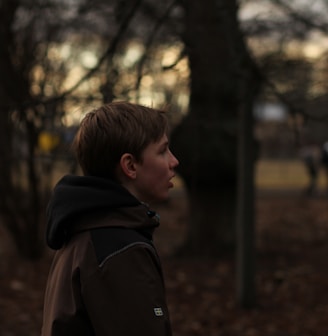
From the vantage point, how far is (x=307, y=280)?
28.8 feet

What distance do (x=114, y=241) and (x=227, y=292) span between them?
653cm

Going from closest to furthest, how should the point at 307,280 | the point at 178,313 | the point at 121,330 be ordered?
the point at 121,330 < the point at 178,313 < the point at 307,280

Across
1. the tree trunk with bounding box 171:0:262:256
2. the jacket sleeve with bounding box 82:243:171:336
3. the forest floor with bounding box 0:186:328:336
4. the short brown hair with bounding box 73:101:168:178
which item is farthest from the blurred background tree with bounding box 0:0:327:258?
the jacket sleeve with bounding box 82:243:171:336

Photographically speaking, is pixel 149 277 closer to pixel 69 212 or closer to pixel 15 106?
pixel 69 212

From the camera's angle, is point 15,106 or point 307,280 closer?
point 15,106

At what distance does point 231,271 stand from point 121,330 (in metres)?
7.52

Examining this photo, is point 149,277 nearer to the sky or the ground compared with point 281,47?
nearer to the sky

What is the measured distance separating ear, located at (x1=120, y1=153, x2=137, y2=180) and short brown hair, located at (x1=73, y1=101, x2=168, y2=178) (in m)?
0.01

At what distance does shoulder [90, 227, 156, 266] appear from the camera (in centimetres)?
194

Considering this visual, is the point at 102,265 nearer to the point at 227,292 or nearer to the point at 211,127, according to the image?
the point at 211,127

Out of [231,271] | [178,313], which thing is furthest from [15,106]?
[231,271]

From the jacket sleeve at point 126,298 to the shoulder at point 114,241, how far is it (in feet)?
0.05

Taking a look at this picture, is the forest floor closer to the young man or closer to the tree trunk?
the tree trunk

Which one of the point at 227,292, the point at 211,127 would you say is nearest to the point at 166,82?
the point at 211,127
